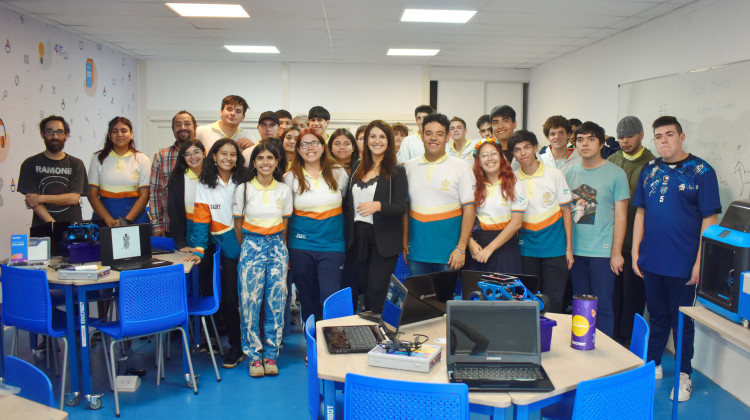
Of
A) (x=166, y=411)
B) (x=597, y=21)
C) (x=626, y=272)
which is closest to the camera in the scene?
(x=166, y=411)

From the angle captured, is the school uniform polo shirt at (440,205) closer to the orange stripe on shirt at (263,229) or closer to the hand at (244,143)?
the orange stripe on shirt at (263,229)

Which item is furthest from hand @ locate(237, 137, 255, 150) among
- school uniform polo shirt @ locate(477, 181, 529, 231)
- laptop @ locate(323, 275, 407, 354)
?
laptop @ locate(323, 275, 407, 354)

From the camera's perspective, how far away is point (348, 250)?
3.88 metres

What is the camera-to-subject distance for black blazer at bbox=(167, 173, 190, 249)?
396cm

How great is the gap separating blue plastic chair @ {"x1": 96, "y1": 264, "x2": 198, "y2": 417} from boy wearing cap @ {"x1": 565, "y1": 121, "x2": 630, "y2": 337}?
267cm

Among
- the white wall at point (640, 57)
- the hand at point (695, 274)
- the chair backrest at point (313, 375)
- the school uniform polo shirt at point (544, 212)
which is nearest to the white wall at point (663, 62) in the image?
the white wall at point (640, 57)

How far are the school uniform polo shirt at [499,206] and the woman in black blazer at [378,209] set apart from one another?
0.54m

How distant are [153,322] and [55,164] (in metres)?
1.89

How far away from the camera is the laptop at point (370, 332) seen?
226 cm

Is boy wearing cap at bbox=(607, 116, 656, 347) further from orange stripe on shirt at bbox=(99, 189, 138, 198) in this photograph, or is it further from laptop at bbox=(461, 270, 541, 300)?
orange stripe on shirt at bbox=(99, 189, 138, 198)

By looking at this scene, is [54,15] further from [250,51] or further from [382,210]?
[382,210]

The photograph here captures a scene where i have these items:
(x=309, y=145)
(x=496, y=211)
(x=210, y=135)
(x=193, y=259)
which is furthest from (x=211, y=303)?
(x=496, y=211)

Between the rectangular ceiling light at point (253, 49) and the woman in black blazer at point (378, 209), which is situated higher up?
the rectangular ceiling light at point (253, 49)

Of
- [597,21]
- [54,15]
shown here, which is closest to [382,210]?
[597,21]
